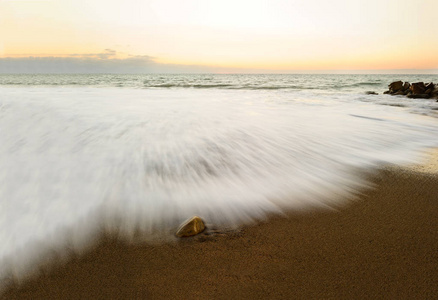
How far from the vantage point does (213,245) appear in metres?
1.59

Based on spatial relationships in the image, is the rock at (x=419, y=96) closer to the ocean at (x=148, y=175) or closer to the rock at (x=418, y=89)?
the rock at (x=418, y=89)

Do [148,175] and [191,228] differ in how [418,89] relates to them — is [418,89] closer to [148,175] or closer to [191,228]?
[148,175]

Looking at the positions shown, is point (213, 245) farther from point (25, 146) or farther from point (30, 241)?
point (25, 146)

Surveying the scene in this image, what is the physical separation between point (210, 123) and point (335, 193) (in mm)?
3590

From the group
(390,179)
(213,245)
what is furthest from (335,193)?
(213,245)

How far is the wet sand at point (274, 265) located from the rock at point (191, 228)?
50mm

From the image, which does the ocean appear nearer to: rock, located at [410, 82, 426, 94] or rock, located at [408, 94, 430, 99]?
rock, located at [408, 94, 430, 99]

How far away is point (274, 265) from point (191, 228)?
566 mm

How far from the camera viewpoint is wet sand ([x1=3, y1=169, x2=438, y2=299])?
1.25 meters

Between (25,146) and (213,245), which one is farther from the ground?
(25,146)

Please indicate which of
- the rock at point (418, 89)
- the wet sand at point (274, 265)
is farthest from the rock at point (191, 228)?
the rock at point (418, 89)

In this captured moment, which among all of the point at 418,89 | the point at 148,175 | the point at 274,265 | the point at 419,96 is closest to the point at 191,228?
the point at 274,265

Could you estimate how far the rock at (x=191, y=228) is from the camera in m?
1.68

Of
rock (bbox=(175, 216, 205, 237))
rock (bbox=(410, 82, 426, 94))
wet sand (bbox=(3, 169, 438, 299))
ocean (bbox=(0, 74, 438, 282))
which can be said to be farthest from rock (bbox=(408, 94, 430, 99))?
rock (bbox=(175, 216, 205, 237))
